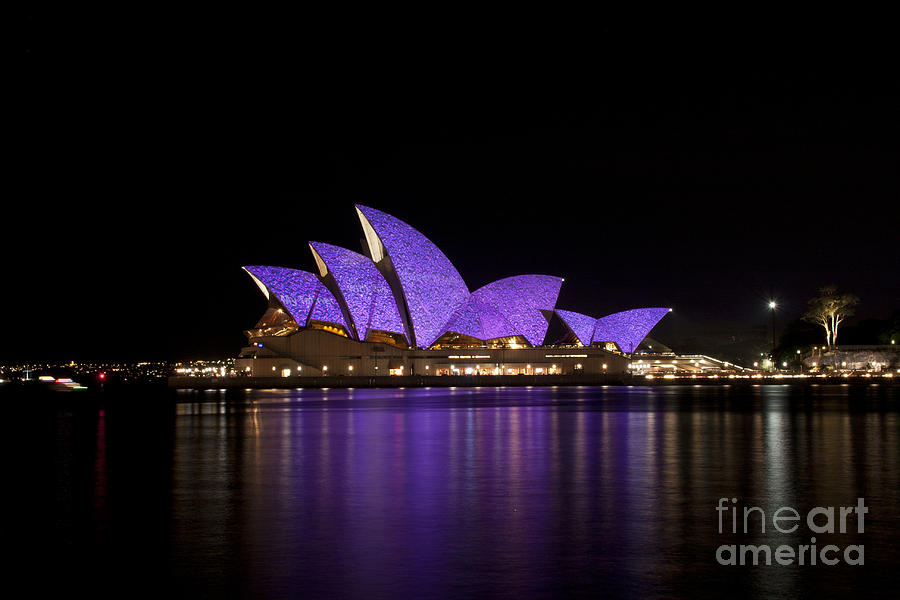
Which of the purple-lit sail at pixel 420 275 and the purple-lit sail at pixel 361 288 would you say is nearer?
the purple-lit sail at pixel 420 275

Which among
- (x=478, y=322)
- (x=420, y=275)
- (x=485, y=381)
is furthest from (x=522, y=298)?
(x=420, y=275)

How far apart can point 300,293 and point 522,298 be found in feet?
50.9

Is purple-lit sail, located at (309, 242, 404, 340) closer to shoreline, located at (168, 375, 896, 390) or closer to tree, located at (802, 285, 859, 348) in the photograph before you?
shoreline, located at (168, 375, 896, 390)

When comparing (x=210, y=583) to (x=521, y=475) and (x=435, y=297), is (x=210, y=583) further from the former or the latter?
(x=435, y=297)

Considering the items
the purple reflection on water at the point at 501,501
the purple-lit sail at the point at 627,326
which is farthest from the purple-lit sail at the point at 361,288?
the purple reflection on water at the point at 501,501

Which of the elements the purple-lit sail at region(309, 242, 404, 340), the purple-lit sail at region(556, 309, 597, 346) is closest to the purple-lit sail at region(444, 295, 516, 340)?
the purple-lit sail at region(309, 242, 404, 340)

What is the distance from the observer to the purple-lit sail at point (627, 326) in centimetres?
7119

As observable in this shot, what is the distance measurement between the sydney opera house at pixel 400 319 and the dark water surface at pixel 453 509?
116 feet

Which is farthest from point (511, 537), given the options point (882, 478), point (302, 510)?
point (882, 478)

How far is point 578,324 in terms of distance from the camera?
6912 centimetres

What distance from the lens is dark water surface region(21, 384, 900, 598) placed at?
6.76m

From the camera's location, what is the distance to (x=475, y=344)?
207ft
